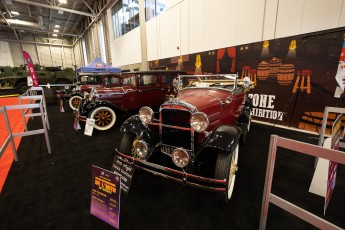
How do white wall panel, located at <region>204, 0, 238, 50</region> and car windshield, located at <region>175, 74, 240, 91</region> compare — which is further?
white wall panel, located at <region>204, 0, 238, 50</region>

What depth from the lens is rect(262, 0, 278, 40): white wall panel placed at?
4.33 meters

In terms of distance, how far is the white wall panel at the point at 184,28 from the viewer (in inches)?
270

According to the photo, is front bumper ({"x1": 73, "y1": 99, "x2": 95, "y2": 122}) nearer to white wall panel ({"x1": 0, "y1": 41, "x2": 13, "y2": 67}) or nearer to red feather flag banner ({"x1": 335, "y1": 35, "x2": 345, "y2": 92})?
red feather flag banner ({"x1": 335, "y1": 35, "x2": 345, "y2": 92})

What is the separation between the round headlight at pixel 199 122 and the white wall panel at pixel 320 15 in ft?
13.1

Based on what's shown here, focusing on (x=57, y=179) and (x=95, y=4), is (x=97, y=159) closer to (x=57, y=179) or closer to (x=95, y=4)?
(x=57, y=179)

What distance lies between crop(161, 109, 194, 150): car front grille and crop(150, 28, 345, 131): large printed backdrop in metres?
3.74

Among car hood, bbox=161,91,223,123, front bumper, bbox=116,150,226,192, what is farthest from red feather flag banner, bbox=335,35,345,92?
front bumper, bbox=116,150,226,192

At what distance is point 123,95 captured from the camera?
462 centimetres

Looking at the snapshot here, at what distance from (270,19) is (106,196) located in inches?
217

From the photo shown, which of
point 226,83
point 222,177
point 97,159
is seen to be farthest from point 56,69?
point 222,177

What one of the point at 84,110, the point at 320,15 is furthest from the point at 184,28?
the point at 84,110

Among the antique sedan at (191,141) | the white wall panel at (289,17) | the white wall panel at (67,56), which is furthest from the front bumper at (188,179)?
the white wall panel at (67,56)

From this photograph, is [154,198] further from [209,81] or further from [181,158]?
[209,81]

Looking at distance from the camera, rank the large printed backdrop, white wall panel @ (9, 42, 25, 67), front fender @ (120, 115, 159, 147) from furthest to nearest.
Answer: white wall panel @ (9, 42, 25, 67), the large printed backdrop, front fender @ (120, 115, 159, 147)
